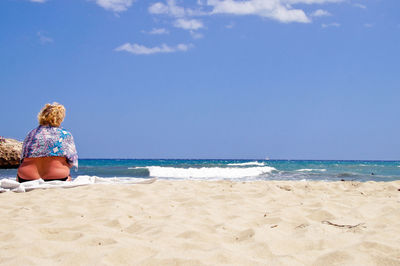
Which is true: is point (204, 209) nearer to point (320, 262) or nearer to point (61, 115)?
point (320, 262)

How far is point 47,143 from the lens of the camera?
6004 millimetres

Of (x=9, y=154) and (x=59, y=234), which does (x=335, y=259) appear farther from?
(x=9, y=154)

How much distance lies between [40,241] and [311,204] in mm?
2882

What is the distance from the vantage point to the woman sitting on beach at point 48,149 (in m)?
6.01

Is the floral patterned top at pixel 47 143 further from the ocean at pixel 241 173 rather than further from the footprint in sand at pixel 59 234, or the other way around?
the ocean at pixel 241 173

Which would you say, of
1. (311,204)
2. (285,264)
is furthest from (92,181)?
(285,264)

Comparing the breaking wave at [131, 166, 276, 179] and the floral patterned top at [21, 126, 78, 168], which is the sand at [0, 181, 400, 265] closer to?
the floral patterned top at [21, 126, 78, 168]

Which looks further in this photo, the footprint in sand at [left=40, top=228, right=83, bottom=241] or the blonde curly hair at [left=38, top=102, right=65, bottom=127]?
the blonde curly hair at [left=38, top=102, right=65, bottom=127]

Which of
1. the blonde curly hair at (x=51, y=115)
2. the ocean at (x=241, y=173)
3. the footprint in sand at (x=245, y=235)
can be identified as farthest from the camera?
the ocean at (x=241, y=173)

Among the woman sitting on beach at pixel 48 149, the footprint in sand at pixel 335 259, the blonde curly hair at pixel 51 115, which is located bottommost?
the footprint in sand at pixel 335 259

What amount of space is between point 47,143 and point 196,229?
393 centimetres

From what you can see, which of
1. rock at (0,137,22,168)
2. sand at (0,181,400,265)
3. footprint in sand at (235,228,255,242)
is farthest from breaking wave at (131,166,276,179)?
footprint in sand at (235,228,255,242)

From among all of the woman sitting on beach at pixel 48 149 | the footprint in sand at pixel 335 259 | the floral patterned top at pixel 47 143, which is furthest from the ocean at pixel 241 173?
the footprint in sand at pixel 335 259

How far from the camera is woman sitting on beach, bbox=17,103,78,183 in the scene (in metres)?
6.01
